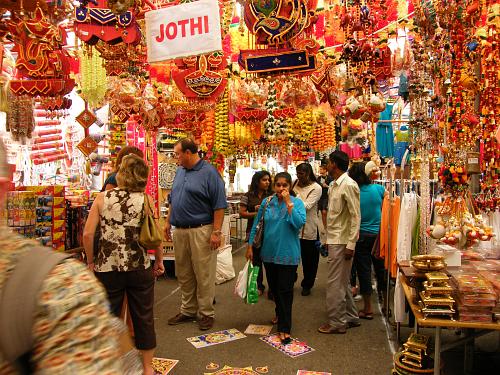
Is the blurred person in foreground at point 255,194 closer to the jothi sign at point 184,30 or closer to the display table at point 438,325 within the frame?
the jothi sign at point 184,30

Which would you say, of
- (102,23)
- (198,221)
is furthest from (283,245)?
(102,23)

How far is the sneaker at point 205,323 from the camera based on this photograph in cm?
393

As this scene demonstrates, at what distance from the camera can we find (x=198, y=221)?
391 cm

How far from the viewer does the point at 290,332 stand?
3.80 m

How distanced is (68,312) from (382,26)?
5.41 m

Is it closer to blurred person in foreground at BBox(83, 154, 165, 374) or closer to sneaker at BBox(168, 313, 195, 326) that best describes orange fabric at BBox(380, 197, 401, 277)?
sneaker at BBox(168, 313, 195, 326)

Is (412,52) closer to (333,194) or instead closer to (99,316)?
(333,194)

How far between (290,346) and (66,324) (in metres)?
3.17

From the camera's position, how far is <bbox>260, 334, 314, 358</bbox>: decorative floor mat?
3.40m

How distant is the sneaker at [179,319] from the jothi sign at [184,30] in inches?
94.9

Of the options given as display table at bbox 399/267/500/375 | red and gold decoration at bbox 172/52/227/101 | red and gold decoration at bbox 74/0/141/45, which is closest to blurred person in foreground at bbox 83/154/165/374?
red and gold decoration at bbox 74/0/141/45

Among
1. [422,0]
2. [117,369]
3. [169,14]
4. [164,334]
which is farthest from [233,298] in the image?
[117,369]

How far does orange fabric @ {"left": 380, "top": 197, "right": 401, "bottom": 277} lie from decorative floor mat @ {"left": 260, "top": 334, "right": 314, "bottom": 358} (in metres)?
1.02

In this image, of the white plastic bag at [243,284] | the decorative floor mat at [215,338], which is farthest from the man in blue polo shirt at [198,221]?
the white plastic bag at [243,284]
